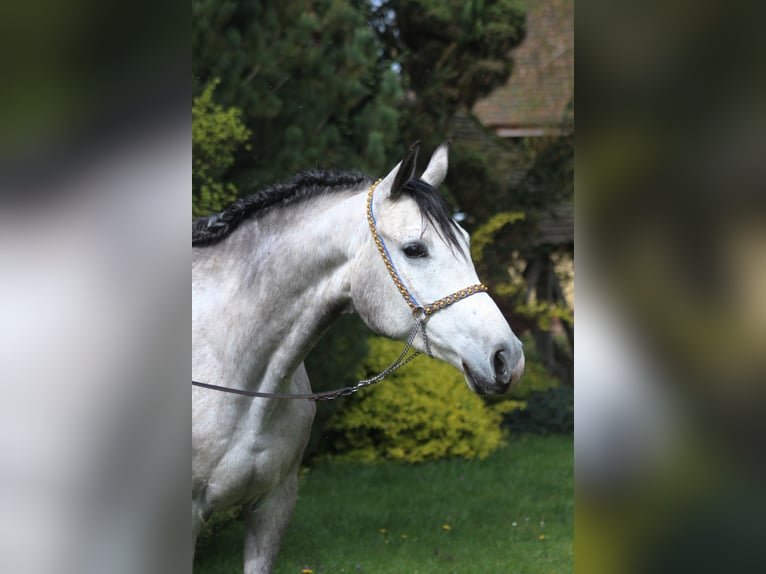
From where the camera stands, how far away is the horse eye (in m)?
2.40

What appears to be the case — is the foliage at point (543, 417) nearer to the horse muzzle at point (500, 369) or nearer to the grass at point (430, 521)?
the grass at point (430, 521)

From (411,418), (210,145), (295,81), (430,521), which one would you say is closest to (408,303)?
(210,145)

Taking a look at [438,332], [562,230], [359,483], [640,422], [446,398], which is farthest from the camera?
[562,230]

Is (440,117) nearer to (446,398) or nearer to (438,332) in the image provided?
(446,398)

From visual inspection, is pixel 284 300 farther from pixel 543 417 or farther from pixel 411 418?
pixel 543 417

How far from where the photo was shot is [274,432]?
2711 mm

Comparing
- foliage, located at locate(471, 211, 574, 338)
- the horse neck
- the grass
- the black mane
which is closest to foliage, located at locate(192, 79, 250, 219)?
the black mane

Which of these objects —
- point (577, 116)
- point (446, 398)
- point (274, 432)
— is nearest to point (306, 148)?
point (446, 398)

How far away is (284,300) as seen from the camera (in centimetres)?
261

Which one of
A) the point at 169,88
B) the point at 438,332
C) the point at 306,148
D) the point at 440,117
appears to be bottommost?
the point at 440,117

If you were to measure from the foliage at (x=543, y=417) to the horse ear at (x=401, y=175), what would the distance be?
6160 millimetres

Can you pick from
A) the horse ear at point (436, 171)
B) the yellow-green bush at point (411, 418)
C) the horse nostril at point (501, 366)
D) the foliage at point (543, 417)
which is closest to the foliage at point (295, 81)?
the yellow-green bush at point (411, 418)

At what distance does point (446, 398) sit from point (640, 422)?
580cm

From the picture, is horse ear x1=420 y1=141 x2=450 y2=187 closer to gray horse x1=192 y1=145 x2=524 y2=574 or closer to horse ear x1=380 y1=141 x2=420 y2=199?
gray horse x1=192 y1=145 x2=524 y2=574
